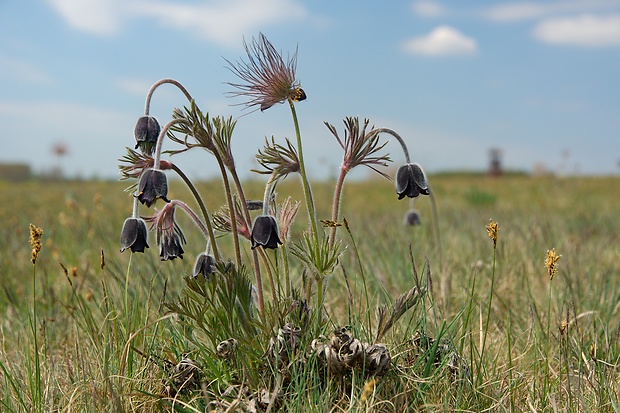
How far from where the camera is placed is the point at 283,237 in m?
2.27

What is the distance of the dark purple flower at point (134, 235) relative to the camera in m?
2.19

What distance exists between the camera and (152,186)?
2.04m

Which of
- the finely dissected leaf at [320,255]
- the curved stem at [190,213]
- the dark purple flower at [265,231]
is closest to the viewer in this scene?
the dark purple flower at [265,231]

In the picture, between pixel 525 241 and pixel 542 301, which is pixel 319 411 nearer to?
pixel 542 301

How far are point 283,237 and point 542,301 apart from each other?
6.98 ft

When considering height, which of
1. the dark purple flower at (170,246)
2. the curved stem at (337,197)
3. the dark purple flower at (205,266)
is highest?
the curved stem at (337,197)

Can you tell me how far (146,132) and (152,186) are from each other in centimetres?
26

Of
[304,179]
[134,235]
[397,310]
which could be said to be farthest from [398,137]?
[134,235]

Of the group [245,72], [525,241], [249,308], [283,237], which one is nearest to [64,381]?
[249,308]

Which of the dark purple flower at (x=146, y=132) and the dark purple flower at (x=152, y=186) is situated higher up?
the dark purple flower at (x=146, y=132)

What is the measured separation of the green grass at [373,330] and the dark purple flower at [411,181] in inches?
9.0

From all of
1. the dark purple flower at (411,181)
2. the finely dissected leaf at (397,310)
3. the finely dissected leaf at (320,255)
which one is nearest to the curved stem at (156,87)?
the finely dissected leaf at (320,255)

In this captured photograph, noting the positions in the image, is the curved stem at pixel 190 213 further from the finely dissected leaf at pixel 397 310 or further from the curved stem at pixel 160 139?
the finely dissected leaf at pixel 397 310

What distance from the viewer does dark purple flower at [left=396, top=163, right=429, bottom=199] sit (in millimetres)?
2277
